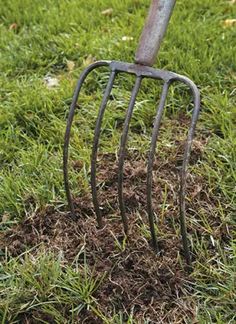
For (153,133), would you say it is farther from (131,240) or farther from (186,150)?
(131,240)

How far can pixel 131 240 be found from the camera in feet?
7.44

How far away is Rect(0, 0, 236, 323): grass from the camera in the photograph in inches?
82.4

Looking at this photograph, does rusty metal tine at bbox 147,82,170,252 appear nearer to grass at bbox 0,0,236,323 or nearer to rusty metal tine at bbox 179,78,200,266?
rusty metal tine at bbox 179,78,200,266

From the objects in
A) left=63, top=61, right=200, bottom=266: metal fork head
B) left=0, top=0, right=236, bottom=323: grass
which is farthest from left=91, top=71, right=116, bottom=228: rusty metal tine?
left=0, top=0, right=236, bottom=323: grass

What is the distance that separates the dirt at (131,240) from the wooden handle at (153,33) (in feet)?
1.91

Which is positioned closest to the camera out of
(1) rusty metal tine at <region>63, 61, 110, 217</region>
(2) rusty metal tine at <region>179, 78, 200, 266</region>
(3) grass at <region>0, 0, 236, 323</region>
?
(2) rusty metal tine at <region>179, 78, 200, 266</region>

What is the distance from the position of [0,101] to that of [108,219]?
1092mm

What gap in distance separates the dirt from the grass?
49 millimetres

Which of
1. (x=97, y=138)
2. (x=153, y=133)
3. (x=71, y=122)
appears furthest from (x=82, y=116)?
(x=153, y=133)

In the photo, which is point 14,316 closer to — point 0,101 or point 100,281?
point 100,281

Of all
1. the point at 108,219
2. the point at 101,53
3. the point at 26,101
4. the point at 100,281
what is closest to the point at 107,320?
the point at 100,281

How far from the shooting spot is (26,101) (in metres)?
3.05

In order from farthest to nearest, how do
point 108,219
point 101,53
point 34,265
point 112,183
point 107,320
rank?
point 101,53 < point 112,183 < point 108,219 < point 34,265 < point 107,320

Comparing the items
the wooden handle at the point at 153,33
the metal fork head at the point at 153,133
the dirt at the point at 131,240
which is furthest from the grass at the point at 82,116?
the wooden handle at the point at 153,33
